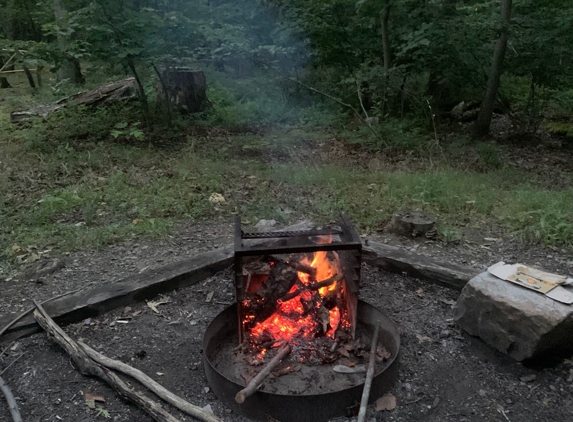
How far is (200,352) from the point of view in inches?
114

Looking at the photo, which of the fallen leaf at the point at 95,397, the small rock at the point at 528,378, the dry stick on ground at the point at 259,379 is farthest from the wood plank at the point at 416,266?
the fallen leaf at the point at 95,397

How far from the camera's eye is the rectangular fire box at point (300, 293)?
9.36ft

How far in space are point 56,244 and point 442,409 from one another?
362 centimetres

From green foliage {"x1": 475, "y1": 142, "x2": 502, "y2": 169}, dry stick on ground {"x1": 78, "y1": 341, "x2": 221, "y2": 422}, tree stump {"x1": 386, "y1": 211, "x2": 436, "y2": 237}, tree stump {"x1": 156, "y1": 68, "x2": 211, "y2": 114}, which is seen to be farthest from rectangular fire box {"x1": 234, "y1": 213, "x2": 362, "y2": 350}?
tree stump {"x1": 156, "y1": 68, "x2": 211, "y2": 114}

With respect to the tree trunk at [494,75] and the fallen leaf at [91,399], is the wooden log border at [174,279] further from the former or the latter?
the tree trunk at [494,75]

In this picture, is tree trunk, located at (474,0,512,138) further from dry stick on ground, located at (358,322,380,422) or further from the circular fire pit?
dry stick on ground, located at (358,322,380,422)

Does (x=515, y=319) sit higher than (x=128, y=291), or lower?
higher

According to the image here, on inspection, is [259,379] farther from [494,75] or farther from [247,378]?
[494,75]

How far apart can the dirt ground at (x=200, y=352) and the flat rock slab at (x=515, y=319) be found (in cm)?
11

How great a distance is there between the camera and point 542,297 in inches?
102

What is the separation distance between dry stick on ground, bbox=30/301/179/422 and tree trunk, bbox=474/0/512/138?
25.5ft

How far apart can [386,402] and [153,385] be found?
1.28 meters

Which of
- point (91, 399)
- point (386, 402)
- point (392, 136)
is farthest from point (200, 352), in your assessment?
point (392, 136)

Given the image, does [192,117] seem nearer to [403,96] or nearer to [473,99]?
[403,96]
